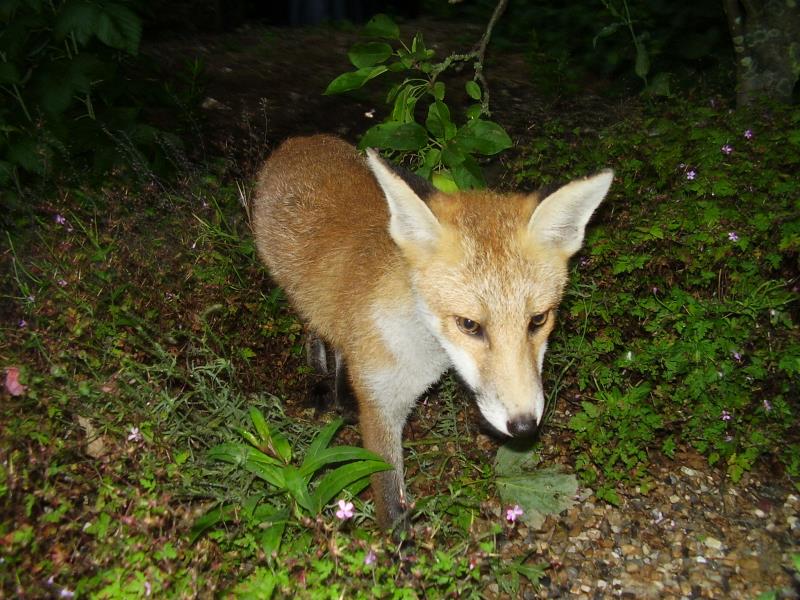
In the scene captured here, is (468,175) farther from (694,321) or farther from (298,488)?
(298,488)

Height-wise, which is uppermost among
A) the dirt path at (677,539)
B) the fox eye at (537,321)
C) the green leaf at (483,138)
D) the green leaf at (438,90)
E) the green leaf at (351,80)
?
the green leaf at (351,80)

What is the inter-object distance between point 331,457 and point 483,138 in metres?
1.63

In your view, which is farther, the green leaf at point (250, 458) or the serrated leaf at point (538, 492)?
the serrated leaf at point (538, 492)

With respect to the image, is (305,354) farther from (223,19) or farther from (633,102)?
(223,19)

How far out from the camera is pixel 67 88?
10.8ft

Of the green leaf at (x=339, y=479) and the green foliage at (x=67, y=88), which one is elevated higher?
the green foliage at (x=67, y=88)

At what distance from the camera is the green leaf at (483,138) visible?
296cm

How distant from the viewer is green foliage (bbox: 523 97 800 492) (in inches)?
106

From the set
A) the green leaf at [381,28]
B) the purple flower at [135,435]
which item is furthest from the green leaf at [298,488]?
the green leaf at [381,28]

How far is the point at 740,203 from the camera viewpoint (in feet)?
10.5

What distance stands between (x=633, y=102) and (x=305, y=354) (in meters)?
3.77

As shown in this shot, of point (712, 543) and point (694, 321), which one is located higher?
point (694, 321)

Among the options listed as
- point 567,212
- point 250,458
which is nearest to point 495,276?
point 567,212

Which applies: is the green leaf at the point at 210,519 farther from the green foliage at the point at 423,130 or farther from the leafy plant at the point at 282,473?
the green foliage at the point at 423,130
